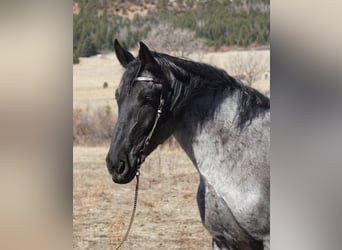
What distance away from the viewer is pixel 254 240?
366 centimetres

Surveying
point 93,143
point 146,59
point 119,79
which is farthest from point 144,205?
point 146,59

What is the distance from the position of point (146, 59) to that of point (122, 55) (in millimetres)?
229

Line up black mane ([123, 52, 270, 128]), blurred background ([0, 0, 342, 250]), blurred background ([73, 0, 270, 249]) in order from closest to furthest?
blurred background ([0, 0, 342, 250]) < black mane ([123, 52, 270, 128]) < blurred background ([73, 0, 270, 249])

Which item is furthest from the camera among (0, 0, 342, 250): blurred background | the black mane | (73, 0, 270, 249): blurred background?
(73, 0, 270, 249): blurred background

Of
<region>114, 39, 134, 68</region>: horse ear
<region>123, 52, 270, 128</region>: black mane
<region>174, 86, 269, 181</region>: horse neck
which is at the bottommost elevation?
<region>174, 86, 269, 181</region>: horse neck

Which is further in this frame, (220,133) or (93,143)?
(93,143)

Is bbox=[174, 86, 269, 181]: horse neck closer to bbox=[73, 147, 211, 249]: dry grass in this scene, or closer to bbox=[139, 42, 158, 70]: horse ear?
bbox=[73, 147, 211, 249]: dry grass

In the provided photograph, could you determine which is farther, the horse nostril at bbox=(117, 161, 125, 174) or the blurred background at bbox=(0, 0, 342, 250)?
the horse nostril at bbox=(117, 161, 125, 174)

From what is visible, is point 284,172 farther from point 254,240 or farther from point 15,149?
point 15,149

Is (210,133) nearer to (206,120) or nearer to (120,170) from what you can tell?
(206,120)

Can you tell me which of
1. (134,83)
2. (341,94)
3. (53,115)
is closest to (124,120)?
(134,83)

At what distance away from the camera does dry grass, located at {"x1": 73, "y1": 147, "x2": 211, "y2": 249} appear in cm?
386

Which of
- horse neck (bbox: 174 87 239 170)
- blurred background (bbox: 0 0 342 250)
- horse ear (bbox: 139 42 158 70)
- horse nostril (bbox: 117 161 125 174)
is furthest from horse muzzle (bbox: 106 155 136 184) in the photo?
Result: horse ear (bbox: 139 42 158 70)

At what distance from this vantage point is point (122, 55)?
12.8ft
